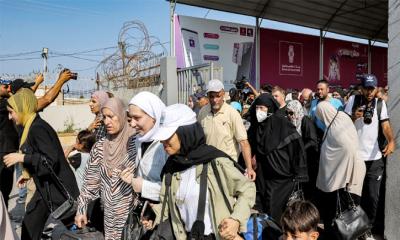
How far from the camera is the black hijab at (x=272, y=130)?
4074mm

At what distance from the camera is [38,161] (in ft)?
10.6

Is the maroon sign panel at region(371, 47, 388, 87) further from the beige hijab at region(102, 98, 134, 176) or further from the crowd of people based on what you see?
the beige hijab at region(102, 98, 134, 176)

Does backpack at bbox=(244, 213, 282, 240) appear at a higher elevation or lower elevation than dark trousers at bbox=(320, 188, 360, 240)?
higher

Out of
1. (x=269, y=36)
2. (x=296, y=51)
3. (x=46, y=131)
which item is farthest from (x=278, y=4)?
(x=46, y=131)

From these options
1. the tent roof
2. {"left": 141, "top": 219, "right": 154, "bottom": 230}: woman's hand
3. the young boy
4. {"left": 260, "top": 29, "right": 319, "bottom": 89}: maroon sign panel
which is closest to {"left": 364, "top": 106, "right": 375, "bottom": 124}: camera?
the young boy

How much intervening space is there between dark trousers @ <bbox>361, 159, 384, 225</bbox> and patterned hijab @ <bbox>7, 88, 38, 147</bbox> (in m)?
3.48

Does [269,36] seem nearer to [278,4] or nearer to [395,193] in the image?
[278,4]

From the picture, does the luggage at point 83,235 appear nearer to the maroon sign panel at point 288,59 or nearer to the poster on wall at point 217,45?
the poster on wall at point 217,45

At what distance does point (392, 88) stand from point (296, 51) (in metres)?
11.8

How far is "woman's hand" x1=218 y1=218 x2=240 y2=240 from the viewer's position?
209 cm

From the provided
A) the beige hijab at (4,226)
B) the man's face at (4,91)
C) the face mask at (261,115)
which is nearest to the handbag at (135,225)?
the beige hijab at (4,226)

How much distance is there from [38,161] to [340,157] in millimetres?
2938

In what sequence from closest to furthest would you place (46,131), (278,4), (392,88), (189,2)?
(46,131)
(392,88)
(189,2)
(278,4)

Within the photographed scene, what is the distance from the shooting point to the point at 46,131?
3.39m
